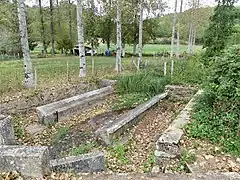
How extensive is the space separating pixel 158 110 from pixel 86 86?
338 cm

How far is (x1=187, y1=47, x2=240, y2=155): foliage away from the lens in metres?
5.05

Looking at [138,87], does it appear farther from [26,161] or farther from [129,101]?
[26,161]

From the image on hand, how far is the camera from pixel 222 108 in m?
5.63

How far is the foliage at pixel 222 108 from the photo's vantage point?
5047 mm

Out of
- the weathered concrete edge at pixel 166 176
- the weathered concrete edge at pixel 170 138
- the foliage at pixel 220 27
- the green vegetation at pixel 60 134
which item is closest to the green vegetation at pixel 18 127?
the green vegetation at pixel 60 134

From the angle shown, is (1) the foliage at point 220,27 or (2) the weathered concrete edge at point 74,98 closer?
(2) the weathered concrete edge at point 74,98

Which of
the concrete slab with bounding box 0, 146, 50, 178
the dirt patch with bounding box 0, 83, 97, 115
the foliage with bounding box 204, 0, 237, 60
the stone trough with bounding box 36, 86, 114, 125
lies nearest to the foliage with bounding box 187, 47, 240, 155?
the concrete slab with bounding box 0, 146, 50, 178

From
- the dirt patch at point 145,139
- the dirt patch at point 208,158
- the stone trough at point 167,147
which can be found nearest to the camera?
the dirt patch at point 208,158

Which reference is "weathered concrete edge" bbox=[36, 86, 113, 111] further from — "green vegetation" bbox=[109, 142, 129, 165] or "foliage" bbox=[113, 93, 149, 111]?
"green vegetation" bbox=[109, 142, 129, 165]

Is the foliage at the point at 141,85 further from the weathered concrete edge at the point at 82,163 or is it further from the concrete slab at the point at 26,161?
the concrete slab at the point at 26,161

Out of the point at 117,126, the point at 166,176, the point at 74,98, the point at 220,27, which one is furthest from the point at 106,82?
the point at 220,27

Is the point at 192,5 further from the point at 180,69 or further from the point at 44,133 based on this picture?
the point at 44,133

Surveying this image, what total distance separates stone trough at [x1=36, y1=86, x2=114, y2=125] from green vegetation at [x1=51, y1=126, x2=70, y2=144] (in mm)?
502

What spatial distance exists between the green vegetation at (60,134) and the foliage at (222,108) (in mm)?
3267
